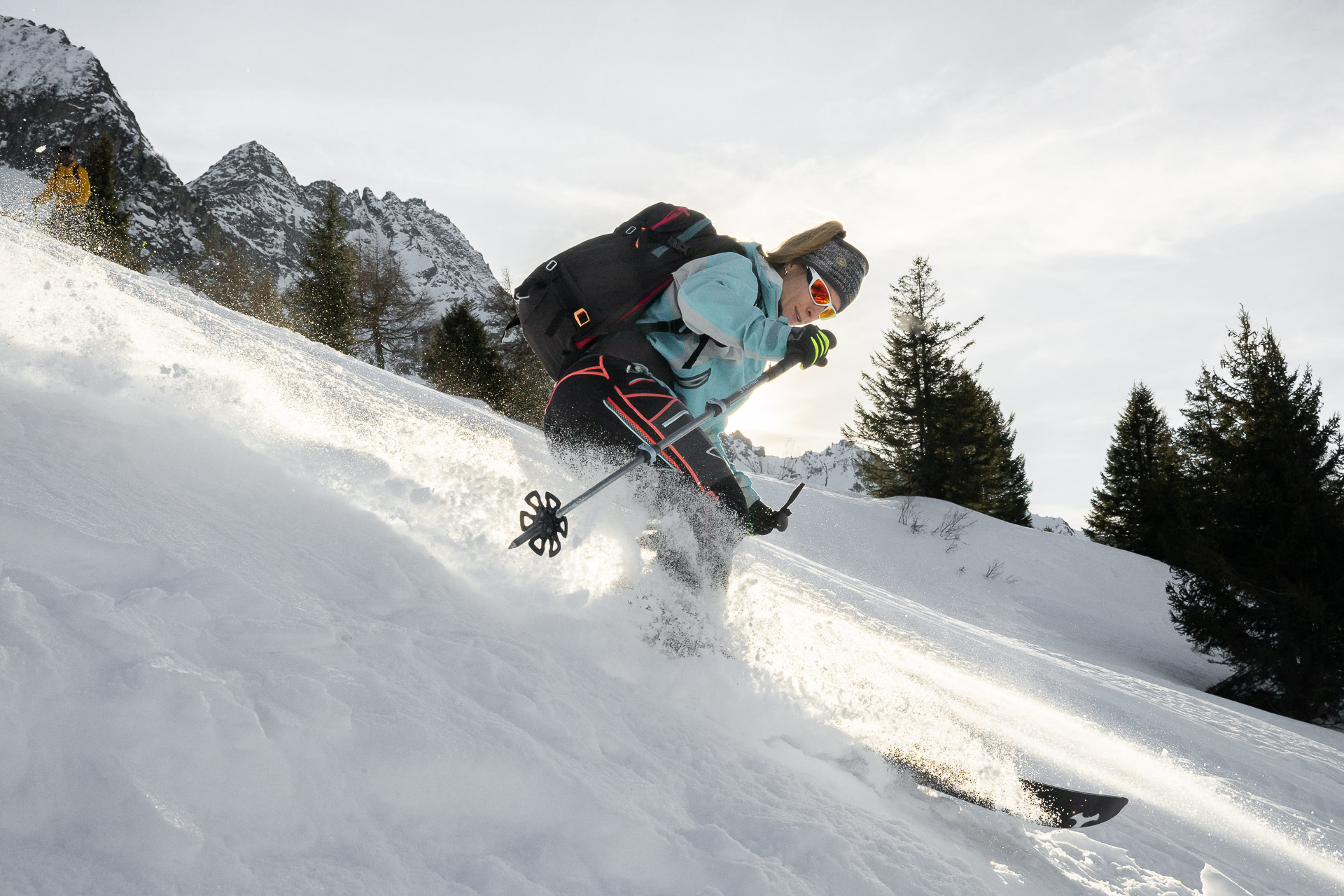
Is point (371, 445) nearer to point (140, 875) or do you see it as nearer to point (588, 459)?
point (588, 459)

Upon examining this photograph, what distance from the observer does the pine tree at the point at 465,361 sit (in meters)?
25.4

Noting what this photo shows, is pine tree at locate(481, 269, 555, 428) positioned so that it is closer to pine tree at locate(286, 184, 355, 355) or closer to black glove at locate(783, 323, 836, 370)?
pine tree at locate(286, 184, 355, 355)

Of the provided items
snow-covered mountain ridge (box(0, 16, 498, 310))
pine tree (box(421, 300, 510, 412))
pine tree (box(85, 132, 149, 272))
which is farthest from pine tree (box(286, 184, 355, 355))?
snow-covered mountain ridge (box(0, 16, 498, 310))

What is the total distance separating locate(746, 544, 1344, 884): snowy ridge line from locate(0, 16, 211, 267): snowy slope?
3387 inches

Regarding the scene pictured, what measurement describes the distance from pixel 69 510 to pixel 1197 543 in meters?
14.9

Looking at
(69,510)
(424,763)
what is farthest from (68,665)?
(69,510)

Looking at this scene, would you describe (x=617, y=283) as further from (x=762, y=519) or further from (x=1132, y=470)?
(x=1132, y=470)

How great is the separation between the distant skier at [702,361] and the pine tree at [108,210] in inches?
910

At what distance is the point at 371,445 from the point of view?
3.79 meters

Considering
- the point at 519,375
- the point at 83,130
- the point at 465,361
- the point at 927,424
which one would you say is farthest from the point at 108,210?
the point at 83,130

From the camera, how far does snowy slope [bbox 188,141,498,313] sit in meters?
131

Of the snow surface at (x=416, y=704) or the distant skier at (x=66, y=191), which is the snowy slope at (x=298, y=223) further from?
the snow surface at (x=416, y=704)

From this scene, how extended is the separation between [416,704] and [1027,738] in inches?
127

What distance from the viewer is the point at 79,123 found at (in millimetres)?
76938
